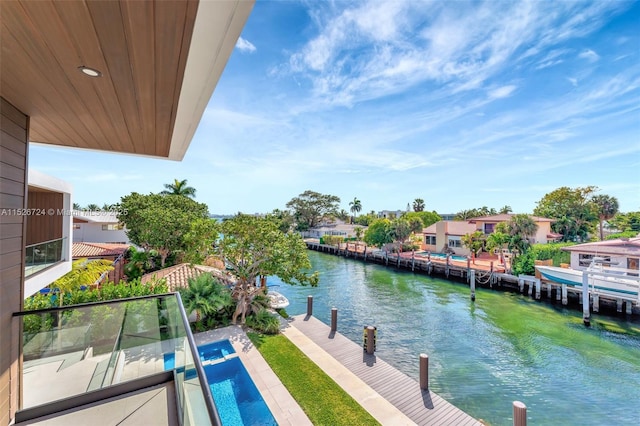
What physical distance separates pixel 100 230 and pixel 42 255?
2530cm

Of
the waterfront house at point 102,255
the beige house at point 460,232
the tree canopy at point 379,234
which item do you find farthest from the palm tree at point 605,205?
the waterfront house at point 102,255

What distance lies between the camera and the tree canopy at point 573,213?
103 feet

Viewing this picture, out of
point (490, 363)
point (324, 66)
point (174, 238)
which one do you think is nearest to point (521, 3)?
point (324, 66)

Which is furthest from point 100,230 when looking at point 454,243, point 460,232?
point 460,232

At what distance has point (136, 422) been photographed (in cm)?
283

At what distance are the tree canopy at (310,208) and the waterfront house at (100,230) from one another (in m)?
34.3

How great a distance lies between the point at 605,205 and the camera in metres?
32.5

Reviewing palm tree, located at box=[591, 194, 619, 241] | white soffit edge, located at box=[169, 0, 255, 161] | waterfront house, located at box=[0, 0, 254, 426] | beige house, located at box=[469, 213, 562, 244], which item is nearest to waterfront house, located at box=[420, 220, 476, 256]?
beige house, located at box=[469, 213, 562, 244]

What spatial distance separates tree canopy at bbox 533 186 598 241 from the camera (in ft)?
103

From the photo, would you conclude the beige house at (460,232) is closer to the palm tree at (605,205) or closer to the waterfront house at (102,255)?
the palm tree at (605,205)

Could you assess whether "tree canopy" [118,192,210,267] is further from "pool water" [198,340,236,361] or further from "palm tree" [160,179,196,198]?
"palm tree" [160,179,196,198]

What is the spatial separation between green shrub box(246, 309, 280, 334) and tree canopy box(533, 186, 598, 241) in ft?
115

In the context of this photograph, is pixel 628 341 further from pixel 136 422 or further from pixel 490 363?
pixel 136 422

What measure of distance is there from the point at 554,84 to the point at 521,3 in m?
8.65
